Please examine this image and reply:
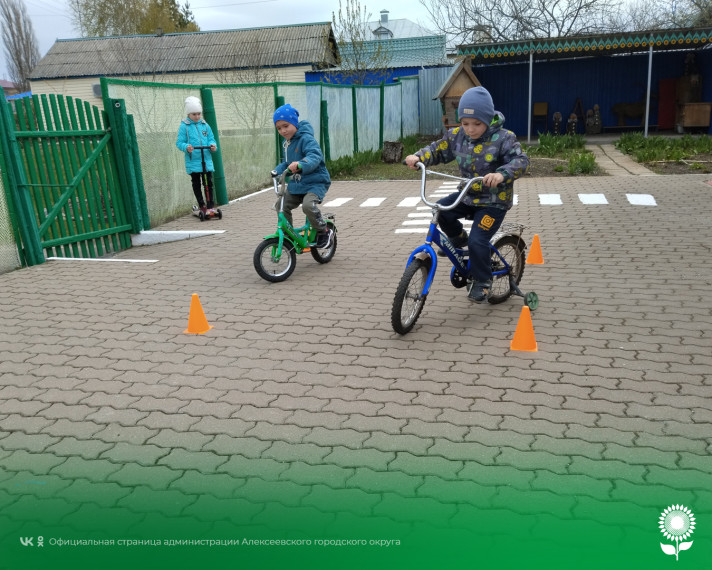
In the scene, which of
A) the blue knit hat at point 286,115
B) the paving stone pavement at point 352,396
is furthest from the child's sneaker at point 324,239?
the blue knit hat at point 286,115

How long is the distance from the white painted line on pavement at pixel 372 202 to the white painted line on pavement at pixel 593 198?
3503 mm

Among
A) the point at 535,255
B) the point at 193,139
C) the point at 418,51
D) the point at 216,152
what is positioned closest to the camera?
the point at 535,255

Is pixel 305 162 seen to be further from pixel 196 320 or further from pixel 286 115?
pixel 196 320

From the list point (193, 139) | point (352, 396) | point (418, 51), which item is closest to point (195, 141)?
point (193, 139)

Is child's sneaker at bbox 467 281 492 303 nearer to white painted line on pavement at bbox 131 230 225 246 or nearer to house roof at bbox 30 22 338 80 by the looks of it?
white painted line on pavement at bbox 131 230 225 246

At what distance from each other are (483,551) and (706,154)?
620 inches

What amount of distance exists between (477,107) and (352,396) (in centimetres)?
231

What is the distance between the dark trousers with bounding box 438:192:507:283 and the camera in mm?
5191

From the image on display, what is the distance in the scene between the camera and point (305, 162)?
6.60 meters

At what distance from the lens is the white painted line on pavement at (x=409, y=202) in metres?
11.8

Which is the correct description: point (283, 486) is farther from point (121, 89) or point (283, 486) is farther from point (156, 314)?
point (121, 89)

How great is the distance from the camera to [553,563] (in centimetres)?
256

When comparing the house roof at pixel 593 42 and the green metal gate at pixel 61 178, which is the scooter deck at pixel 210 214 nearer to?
the green metal gate at pixel 61 178

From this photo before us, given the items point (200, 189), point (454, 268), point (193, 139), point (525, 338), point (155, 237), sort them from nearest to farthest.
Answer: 1. point (525, 338)
2. point (454, 268)
3. point (155, 237)
4. point (193, 139)
5. point (200, 189)
